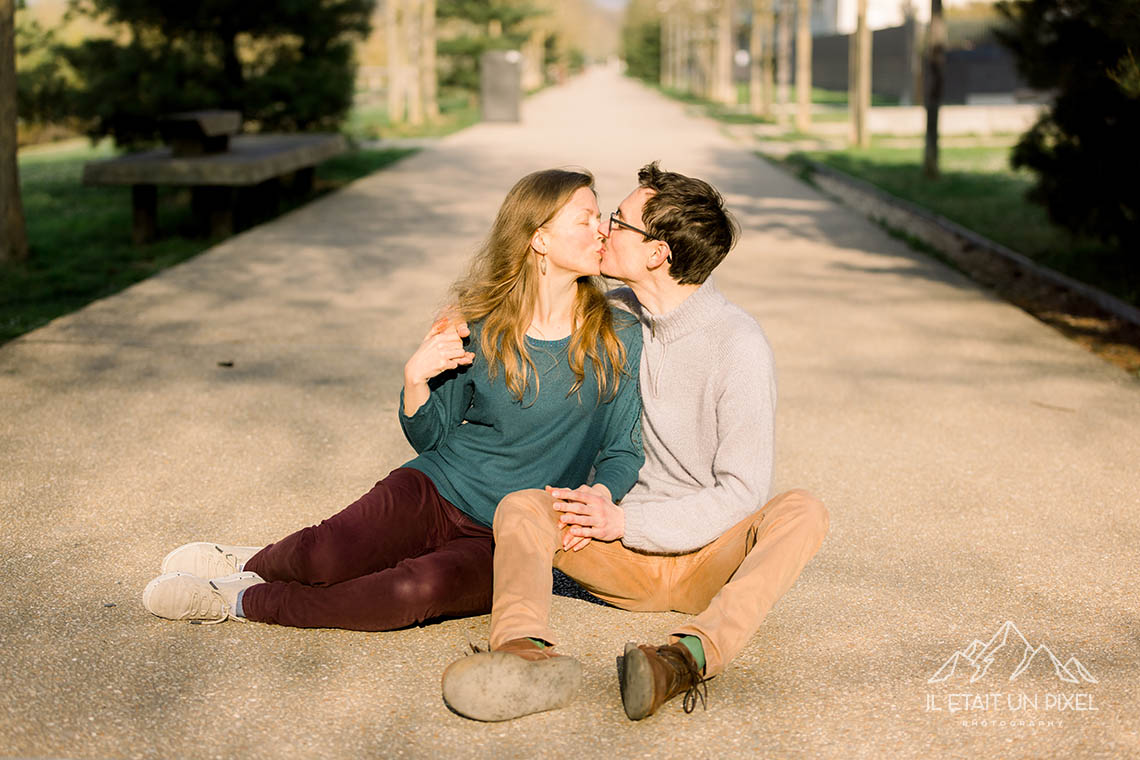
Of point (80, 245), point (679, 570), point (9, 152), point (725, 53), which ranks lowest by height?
point (679, 570)

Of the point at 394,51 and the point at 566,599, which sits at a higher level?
the point at 394,51

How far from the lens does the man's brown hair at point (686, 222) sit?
11.4 feet

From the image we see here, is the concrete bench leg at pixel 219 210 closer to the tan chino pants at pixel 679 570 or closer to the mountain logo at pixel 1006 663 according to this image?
the tan chino pants at pixel 679 570

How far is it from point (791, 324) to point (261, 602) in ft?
17.1

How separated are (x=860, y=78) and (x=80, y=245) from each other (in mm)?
14801

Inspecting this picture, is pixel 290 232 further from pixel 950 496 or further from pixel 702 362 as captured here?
pixel 702 362

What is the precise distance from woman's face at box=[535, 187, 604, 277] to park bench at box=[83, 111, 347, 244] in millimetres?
8361

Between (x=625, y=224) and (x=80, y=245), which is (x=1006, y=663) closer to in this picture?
(x=625, y=224)

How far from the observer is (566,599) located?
4.00 metres

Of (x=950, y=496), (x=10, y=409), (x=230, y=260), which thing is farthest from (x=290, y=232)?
(x=950, y=496)

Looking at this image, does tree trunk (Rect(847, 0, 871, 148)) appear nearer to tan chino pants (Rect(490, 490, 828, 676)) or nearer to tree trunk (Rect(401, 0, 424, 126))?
tree trunk (Rect(401, 0, 424, 126))

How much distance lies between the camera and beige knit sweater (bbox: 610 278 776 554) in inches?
133

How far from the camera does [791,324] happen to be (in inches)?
322

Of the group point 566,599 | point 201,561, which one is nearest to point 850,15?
point 566,599
